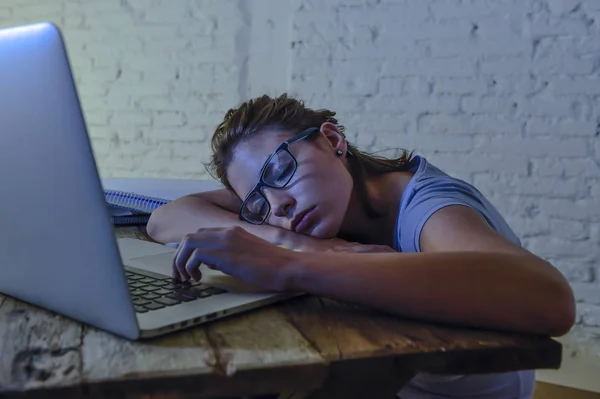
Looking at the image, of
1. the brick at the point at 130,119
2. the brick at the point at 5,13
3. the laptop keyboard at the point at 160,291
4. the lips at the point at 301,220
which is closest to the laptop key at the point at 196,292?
the laptop keyboard at the point at 160,291

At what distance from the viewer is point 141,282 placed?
0.75m

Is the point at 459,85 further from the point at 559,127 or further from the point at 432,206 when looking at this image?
the point at 432,206

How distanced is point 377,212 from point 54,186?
0.72 meters

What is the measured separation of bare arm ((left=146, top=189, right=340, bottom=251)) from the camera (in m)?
1.13

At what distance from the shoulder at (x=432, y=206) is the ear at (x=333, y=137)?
0.22 metres

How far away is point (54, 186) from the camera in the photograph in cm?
49

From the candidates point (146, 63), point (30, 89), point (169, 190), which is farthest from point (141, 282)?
point (146, 63)

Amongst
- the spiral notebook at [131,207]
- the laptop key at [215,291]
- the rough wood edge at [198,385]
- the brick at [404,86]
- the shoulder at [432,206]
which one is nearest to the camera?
the rough wood edge at [198,385]

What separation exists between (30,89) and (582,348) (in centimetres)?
219

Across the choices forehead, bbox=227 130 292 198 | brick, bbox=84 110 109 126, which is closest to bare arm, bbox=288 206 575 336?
forehead, bbox=227 130 292 198

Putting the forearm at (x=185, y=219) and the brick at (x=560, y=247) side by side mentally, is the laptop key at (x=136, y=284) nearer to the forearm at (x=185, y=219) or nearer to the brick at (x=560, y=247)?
the forearm at (x=185, y=219)

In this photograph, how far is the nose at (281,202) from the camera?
40.6 inches

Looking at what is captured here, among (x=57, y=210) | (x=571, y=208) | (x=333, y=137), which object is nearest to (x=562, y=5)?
(x=571, y=208)

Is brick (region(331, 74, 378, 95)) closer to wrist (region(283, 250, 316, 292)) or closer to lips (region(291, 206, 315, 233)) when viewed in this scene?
lips (region(291, 206, 315, 233))
